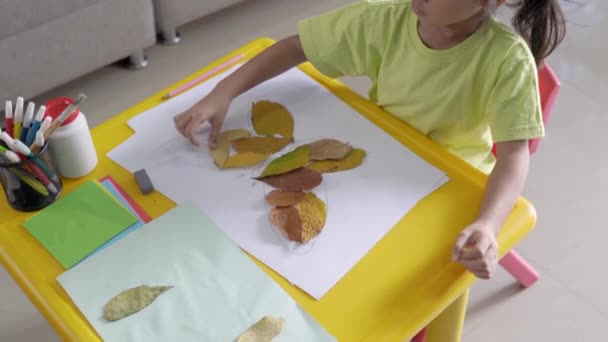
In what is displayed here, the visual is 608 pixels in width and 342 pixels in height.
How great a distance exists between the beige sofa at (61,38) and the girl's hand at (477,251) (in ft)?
3.88

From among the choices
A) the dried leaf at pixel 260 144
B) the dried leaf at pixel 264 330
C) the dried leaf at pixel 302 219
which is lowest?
the dried leaf at pixel 264 330

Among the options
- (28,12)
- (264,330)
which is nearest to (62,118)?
(264,330)

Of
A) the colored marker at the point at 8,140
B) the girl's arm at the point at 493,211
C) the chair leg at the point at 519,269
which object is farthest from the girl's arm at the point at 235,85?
the chair leg at the point at 519,269

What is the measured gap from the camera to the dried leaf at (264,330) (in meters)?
0.62

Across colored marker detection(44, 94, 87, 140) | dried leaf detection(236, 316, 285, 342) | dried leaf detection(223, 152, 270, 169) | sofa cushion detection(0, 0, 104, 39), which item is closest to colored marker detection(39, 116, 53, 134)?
colored marker detection(44, 94, 87, 140)

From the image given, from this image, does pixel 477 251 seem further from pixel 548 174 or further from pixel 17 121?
pixel 548 174

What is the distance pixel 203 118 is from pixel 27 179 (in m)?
0.22

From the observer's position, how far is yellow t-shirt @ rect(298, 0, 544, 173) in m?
0.78

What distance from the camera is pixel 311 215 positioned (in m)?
0.74

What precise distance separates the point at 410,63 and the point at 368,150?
0.14 m

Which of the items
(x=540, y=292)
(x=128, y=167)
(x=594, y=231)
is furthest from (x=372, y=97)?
(x=594, y=231)

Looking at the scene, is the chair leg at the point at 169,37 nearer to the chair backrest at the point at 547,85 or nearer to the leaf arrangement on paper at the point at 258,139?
the leaf arrangement on paper at the point at 258,139

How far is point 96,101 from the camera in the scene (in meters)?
1.70

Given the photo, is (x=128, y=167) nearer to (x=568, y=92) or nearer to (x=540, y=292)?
(x=540, y=292)
